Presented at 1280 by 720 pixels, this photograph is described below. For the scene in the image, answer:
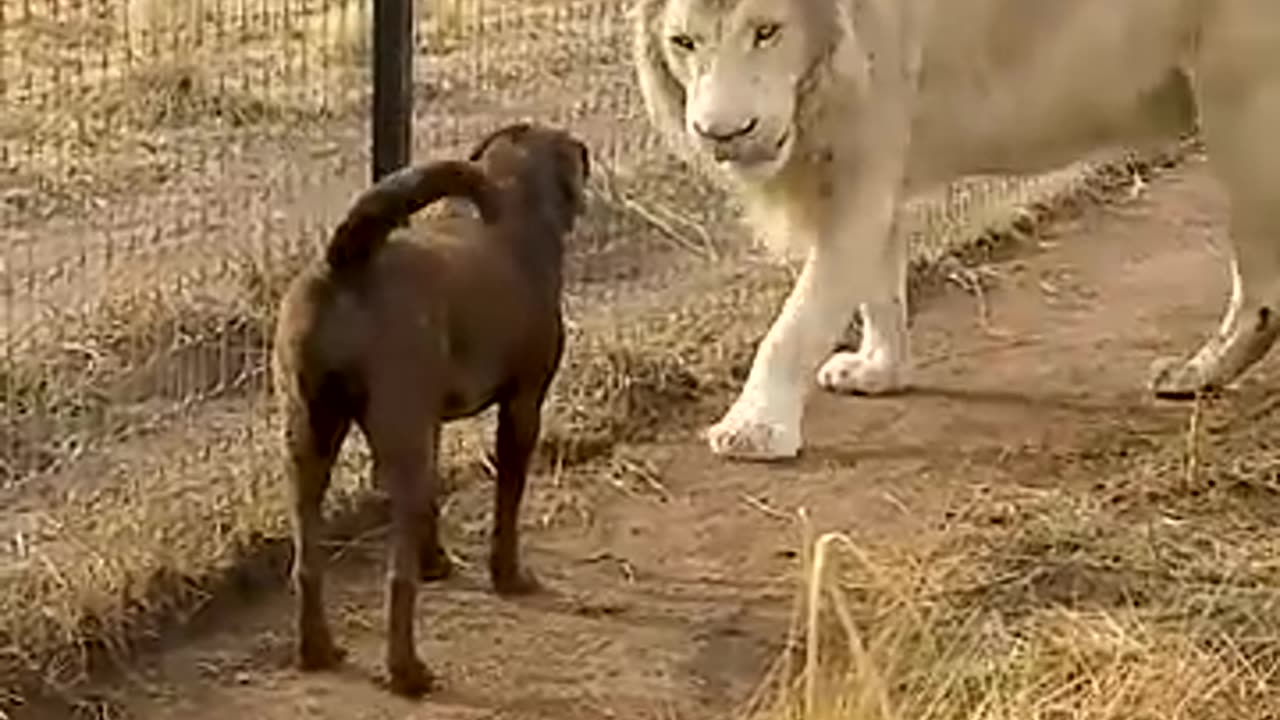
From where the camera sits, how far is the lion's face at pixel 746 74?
5359 mm

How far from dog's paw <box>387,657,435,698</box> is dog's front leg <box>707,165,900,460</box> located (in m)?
1.52

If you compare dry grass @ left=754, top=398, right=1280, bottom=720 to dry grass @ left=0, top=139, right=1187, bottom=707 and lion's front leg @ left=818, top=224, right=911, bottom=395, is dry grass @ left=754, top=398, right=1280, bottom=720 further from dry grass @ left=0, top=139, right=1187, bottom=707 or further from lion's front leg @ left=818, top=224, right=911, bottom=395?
dry grass @ left=0, top=139, right=1187, bottom=707

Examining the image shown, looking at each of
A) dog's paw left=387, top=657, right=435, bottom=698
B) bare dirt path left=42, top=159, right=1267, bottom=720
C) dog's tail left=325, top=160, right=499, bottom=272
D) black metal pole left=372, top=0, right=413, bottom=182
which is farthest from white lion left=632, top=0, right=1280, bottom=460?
dog's paw left=387, top=657, right=435, bottom=698

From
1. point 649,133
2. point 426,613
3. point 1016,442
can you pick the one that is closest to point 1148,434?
point 1016,442

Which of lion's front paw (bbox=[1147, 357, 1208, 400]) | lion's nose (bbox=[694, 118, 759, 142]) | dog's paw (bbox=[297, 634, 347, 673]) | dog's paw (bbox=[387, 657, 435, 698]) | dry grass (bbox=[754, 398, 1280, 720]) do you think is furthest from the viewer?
lion's front paw (bbox=[1147, 357, 1208, 400])

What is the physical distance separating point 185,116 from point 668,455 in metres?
2.99

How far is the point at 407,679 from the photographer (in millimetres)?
4258

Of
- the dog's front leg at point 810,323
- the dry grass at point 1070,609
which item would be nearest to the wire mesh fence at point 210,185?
the dog's front leg at point 810,323

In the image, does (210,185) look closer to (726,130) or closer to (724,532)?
(726,130)

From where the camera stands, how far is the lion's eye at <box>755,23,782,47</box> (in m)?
5.40

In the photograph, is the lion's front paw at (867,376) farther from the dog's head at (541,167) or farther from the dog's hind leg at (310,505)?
the dog's hind leg at (310,505)

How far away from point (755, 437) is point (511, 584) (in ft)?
3.40

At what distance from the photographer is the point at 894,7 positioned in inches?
227

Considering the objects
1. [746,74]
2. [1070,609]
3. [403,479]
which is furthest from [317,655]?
[746,74]
